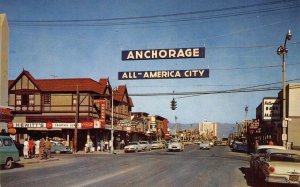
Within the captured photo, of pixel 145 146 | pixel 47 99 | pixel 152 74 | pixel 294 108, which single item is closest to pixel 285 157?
pixel 152 74

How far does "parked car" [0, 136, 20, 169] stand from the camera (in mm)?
21844

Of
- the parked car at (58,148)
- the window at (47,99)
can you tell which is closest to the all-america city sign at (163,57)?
the parked car at (58,148)

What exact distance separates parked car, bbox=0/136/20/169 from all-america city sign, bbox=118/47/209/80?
7.81 m

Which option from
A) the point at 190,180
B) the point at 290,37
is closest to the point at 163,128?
the point at 290,37

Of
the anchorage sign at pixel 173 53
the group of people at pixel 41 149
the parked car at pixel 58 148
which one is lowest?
the parked car at pixel 58 148

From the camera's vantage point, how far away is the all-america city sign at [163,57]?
21.5 m

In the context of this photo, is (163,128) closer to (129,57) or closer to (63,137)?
(63,137)

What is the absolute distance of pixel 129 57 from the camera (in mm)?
22422

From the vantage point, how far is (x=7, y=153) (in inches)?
877

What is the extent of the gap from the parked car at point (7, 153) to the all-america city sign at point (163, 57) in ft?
25.6

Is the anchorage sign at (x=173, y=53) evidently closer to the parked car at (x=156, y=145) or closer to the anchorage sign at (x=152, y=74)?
the anchorage sign at (x=152, y=74)

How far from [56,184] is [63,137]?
1517 inches

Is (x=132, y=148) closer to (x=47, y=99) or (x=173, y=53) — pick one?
(x=47, y=99)

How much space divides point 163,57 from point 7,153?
10651 millimetres
